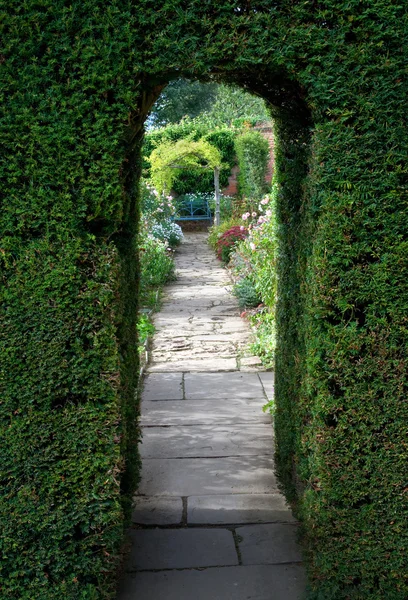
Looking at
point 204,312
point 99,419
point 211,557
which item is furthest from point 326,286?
point 204,312

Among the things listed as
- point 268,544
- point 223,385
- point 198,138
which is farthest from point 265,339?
point 198,138

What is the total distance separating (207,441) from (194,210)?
17.4m

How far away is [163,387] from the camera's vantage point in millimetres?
5773

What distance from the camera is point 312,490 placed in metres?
2.58

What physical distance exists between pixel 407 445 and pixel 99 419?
123 centimetres

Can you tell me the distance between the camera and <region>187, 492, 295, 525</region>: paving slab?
3439 mm

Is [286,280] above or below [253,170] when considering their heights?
below

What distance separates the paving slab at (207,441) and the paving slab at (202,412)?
0.10 metres

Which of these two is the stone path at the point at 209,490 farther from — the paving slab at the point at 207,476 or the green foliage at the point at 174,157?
the green foliage at the point at 174,157

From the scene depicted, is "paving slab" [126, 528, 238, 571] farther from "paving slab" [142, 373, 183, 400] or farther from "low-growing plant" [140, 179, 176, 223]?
"low-growing plant" [140, 179, 176, 223]

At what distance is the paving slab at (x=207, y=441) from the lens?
4.33m

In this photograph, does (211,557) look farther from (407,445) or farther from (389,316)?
(389,316)

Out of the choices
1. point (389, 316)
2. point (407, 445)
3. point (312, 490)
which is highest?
point (389, 316)

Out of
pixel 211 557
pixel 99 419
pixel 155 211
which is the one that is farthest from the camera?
pixel 155 211
